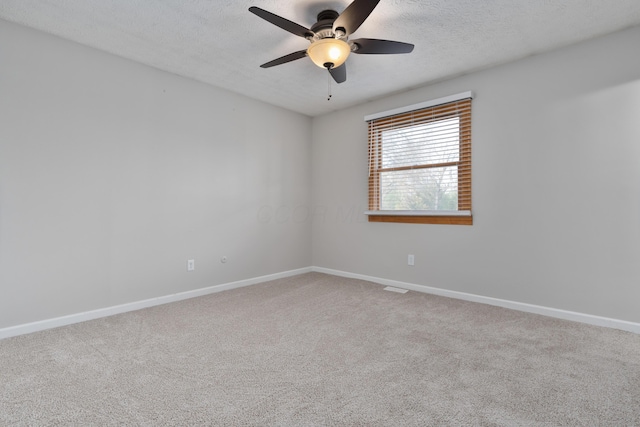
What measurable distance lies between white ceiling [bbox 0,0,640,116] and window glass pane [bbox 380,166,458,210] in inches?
40.4

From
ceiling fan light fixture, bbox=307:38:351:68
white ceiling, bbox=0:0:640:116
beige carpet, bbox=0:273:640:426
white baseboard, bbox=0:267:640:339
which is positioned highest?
white ceiling, bbox=0:0:640:116

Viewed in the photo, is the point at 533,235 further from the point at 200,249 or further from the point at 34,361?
the point at 34,361

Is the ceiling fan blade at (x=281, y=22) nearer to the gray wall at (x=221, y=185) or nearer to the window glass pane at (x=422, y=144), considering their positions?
the gray wall at (x=221, y=185)

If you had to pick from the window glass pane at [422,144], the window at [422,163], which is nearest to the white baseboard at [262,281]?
the window at [422,163]

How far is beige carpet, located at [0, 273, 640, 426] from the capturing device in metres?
1.47

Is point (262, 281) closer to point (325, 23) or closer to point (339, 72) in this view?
point (339, 72)

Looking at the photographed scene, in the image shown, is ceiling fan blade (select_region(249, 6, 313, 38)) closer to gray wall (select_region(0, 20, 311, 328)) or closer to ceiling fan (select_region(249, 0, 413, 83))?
ceiling fan (select_region(249, 0, 413, 83))

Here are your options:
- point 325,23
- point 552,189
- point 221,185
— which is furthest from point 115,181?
point 552,189

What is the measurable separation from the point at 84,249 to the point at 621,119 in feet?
14.7

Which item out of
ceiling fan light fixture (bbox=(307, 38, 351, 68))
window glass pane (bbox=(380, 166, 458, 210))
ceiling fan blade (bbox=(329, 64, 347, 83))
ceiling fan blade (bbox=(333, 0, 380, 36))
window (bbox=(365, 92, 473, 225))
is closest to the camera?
ceiling fan blade (bbox=(333, 0, 380, 36))

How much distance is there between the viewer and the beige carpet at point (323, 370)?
1.47m

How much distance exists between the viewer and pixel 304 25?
2.44 meters

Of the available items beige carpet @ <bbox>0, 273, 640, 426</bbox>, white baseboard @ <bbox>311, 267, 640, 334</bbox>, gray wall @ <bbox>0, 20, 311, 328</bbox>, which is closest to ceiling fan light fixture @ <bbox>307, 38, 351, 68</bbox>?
gray wall @ <bbox>0, 20, 311, 328</bbox>

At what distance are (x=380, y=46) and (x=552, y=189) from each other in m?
1.94
